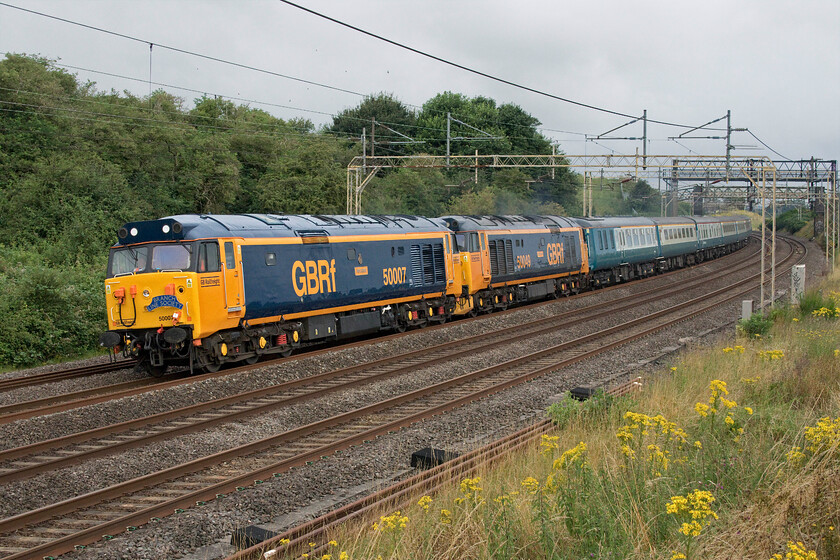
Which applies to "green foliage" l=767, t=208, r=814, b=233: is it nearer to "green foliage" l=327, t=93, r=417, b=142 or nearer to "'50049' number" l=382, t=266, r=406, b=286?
"green foliage" l=327, t=93, r=417, b=142

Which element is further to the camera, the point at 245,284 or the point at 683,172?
the point at 683,172

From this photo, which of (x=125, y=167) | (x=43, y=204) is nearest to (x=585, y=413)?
(x=43, y=204)

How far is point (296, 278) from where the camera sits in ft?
54.5

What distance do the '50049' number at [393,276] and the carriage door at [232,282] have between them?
546 centimetres

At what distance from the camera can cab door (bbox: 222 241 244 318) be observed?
14.7 metres

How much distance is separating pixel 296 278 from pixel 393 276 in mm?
4128

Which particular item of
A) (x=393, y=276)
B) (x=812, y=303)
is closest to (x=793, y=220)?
(x=812, y=303)

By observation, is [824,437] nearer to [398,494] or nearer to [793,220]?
[398,494]

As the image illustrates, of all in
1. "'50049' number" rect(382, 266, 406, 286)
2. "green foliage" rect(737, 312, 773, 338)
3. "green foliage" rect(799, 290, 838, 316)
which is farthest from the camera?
"green foliage" rect(799, 290, 838, 316)

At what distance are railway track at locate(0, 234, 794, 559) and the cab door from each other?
13.4 ft

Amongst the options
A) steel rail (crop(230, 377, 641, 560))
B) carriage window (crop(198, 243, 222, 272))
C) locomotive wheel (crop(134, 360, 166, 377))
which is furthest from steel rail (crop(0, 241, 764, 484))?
steel rail (crop(230, 377, 641, 560))

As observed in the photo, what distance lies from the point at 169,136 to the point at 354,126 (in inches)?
1107

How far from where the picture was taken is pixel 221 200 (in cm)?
3900

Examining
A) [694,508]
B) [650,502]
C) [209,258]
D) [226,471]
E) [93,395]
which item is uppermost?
[209,258]
